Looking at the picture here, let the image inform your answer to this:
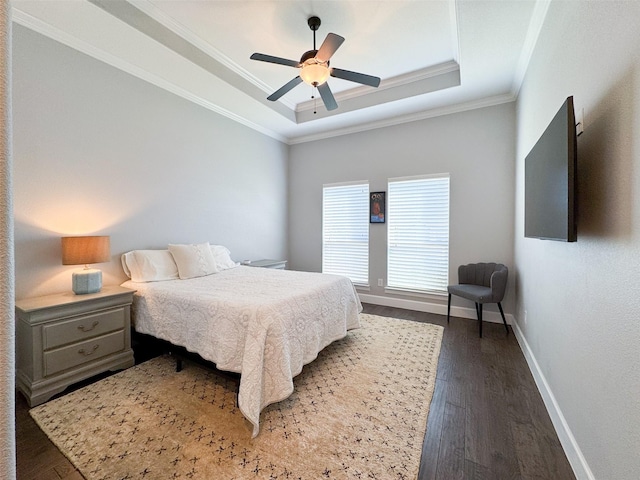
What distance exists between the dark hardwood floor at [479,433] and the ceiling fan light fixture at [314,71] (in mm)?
2881

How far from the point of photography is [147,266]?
296 cm

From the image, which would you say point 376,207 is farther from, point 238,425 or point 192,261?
point 238,425

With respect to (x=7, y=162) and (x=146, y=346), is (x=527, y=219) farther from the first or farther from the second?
(x=146, y=346)

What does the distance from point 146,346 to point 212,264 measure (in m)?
1.11

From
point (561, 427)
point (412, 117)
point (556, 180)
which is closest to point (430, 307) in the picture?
point (561, 427)

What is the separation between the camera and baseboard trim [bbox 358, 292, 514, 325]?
3777 mm

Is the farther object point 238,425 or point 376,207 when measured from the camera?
point 376,207

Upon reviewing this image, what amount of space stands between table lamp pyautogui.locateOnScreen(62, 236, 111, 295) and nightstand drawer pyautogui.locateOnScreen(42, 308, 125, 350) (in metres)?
0.27

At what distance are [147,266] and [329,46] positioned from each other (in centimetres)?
275

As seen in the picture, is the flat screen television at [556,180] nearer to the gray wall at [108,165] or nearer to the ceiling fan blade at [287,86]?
the ceiling fan blade at [287,86]

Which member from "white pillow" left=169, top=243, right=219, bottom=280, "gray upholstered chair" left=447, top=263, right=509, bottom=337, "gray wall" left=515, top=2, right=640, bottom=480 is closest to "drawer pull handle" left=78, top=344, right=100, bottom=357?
"white pillow" left=169, top=243, right=219, bottom=280

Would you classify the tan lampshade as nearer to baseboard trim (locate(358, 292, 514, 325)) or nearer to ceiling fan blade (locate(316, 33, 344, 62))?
ceiling fan blade (locate(316, 33, 344, 62))

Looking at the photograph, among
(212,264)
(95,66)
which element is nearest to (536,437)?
(212,264)

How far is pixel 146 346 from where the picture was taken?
3.04 m
